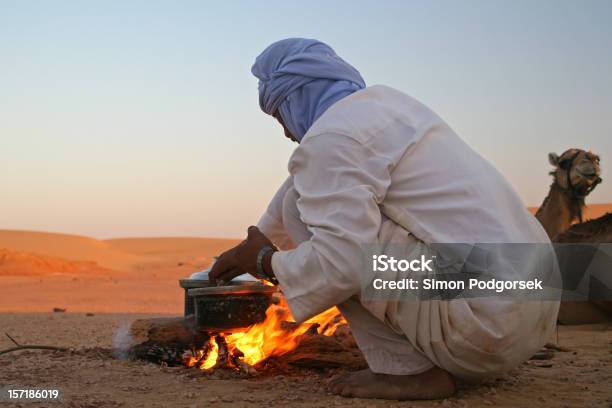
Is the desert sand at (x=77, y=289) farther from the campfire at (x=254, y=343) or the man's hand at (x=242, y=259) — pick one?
the man's hand at (x=242, y=259)

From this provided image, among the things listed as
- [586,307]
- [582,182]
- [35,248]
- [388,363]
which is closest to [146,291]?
[582,182]

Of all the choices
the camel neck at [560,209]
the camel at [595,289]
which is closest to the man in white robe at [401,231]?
the camel at [595,289]

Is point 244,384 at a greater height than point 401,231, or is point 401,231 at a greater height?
point 401,231

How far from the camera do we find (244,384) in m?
3.81

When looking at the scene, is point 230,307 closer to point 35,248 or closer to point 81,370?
point 81,370

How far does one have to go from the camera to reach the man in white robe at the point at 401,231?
3035 mm

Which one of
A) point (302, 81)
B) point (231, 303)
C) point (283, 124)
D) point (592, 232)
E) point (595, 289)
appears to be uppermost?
point (302, 81)

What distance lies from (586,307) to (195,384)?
13.0ft

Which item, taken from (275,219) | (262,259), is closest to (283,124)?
(275,219)

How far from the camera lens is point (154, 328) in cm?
455

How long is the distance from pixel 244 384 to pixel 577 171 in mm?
7804

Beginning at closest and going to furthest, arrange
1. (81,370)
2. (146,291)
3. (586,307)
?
(81,370), (586,307), (146,291)

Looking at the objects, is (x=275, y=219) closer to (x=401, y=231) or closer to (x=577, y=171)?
(x=401, y=231)

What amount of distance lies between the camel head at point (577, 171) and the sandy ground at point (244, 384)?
5321mm
